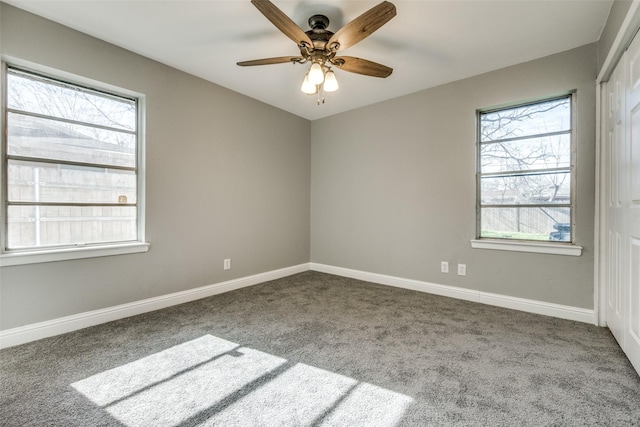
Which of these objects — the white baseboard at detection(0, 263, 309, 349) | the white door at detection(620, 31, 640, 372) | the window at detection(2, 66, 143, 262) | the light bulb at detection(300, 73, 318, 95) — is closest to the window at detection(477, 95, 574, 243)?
the white door at detection(620, 31, 640, 372)

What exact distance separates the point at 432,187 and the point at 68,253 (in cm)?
359

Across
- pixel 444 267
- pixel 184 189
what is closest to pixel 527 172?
pixel 444 267

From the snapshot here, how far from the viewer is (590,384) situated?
165cm

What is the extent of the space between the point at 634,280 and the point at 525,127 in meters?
1.71

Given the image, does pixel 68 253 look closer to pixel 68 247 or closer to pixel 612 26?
pixel 68 247

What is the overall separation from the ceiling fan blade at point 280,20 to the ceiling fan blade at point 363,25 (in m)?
0.20

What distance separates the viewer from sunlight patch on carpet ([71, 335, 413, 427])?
1396 millimetres

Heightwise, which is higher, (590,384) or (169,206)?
(169,206)

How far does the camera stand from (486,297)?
3.03 meters

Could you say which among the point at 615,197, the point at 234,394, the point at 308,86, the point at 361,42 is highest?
the point at 361,42

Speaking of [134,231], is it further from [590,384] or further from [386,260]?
[590,384]

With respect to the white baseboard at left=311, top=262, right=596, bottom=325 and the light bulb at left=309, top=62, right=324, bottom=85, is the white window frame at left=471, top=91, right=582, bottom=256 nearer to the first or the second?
the white baseboard at left=311, top=262, right=596, bottom=325

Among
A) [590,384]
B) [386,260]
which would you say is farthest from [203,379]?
[386,260]

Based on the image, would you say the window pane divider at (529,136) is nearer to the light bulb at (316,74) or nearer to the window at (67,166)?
the light bulb at (316,74)
